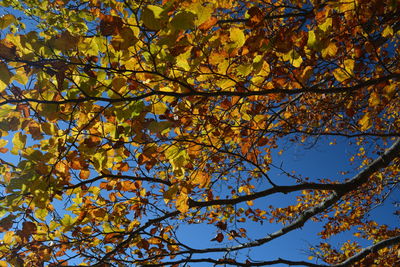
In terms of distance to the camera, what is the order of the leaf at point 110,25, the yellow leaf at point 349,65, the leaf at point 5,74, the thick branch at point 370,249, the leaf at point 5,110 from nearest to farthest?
the leaf at point 110,25 → the leaf at point 5,74 → the leaf at point 5,110 → the yellow leaf at point 349,65 → the thick branch at point 370,249

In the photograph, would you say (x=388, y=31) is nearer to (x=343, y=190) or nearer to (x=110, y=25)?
(x=343, y=190)

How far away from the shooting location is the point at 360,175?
2.75 m

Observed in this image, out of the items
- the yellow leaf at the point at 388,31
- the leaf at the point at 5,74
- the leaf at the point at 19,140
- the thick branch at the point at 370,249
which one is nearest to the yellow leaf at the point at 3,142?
the leaf at the point at 19,140

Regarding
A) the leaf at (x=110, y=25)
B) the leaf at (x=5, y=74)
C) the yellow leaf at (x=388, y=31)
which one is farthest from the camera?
the yellow leaf at (x=388, y=31)

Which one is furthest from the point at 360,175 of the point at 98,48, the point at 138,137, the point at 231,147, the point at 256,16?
the point at 98,48

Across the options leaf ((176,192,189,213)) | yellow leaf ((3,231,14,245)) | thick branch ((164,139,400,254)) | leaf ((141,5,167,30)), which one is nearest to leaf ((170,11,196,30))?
leaf ((141,5,167,30))

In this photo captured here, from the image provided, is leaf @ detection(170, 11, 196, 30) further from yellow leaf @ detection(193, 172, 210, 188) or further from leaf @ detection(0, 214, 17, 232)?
leaf @ detection(0, 214, 17, 232)

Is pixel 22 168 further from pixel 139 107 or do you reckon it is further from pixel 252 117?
pixel 252 117

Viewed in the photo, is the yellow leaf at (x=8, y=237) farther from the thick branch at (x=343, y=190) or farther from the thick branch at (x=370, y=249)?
the thick branch at (x=370, y=249)

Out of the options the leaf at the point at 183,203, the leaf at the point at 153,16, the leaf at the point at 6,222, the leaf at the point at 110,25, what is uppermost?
the leaf at the point at 110,25

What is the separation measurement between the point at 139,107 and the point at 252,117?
1116mm

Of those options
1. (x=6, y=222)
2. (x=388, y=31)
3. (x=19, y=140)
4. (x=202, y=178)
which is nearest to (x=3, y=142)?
(x=19, y=140)

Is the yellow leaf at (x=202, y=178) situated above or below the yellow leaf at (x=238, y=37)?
below

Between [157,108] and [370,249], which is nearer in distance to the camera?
[157,108]
